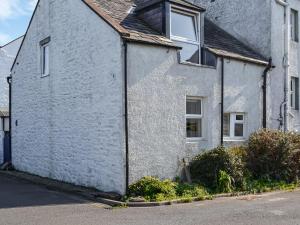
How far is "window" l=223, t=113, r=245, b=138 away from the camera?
15500 millimetres

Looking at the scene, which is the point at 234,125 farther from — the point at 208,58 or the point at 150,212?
the point at 150,212

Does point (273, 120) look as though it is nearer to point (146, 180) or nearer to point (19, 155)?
point (146, 180)

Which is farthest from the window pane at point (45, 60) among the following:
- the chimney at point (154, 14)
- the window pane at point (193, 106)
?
the window pane at point (193, 106)

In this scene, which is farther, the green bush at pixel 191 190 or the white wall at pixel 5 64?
the white wall at pixel 5 64

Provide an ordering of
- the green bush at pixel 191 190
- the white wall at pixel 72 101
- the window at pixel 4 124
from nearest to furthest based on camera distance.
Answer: the green bush at pixel 191 190
the white wall at pixel 72 101
the window at pixel 4 124

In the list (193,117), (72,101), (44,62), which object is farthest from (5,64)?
(193,117)

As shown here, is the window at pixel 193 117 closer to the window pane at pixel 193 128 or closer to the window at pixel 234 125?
the window pane at pixel 193 128

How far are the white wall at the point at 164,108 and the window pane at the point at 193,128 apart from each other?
0.18 m

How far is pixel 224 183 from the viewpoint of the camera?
12492mm

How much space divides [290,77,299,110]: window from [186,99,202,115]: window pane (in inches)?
256

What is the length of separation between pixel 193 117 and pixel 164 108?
1.70 metres

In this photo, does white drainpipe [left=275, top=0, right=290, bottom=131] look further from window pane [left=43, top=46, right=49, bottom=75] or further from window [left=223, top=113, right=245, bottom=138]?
window pane [left=43, top=46, right=49, bottom=75]

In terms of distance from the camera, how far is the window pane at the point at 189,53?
1434 centimetres

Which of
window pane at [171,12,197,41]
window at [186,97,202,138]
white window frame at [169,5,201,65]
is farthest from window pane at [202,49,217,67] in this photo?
window at [186,97,202,138]
